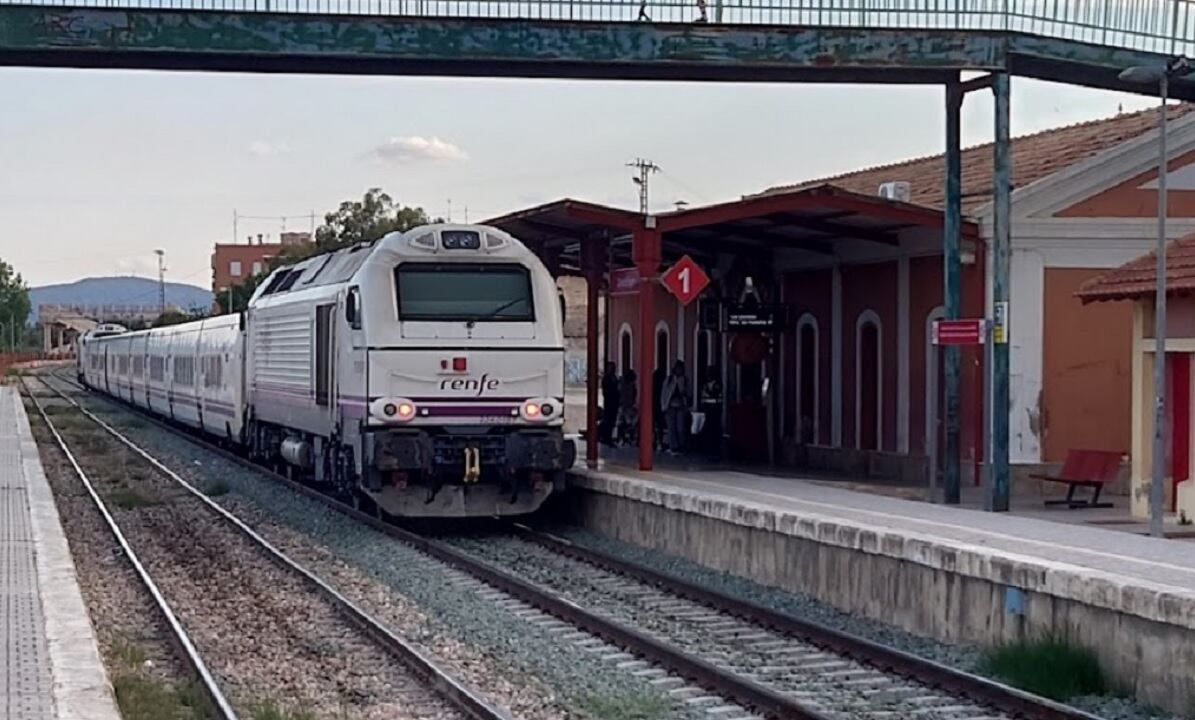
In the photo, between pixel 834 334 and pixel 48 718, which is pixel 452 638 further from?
pixel 834 334

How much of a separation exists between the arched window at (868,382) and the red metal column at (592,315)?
374 cm

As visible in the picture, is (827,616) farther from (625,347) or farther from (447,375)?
(625,347)

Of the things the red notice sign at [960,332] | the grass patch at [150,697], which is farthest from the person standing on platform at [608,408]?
the grass patch at [150,697]

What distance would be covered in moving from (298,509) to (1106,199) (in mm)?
10940

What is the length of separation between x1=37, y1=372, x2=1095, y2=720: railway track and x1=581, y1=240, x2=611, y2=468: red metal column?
5488mm

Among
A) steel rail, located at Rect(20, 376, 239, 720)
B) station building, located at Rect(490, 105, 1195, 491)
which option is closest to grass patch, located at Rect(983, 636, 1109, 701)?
steel rail, located at Rect(20, 376, 239, 720)

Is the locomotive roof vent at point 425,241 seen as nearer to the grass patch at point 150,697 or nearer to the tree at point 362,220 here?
the grass patch at point 150,697

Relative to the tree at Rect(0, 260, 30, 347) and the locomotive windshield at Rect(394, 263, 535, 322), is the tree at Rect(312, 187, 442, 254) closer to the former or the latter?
the locomotive windshield at Rect(394, 263, 535, 322)

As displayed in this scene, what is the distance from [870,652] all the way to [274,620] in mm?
4879

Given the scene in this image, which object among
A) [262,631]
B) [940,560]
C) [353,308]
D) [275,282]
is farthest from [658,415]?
[940,560]

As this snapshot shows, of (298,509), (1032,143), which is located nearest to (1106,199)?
(1032,143)

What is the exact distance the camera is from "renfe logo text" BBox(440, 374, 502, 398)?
18906 mm

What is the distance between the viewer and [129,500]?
24344 mm

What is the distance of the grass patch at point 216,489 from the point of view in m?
25.6
